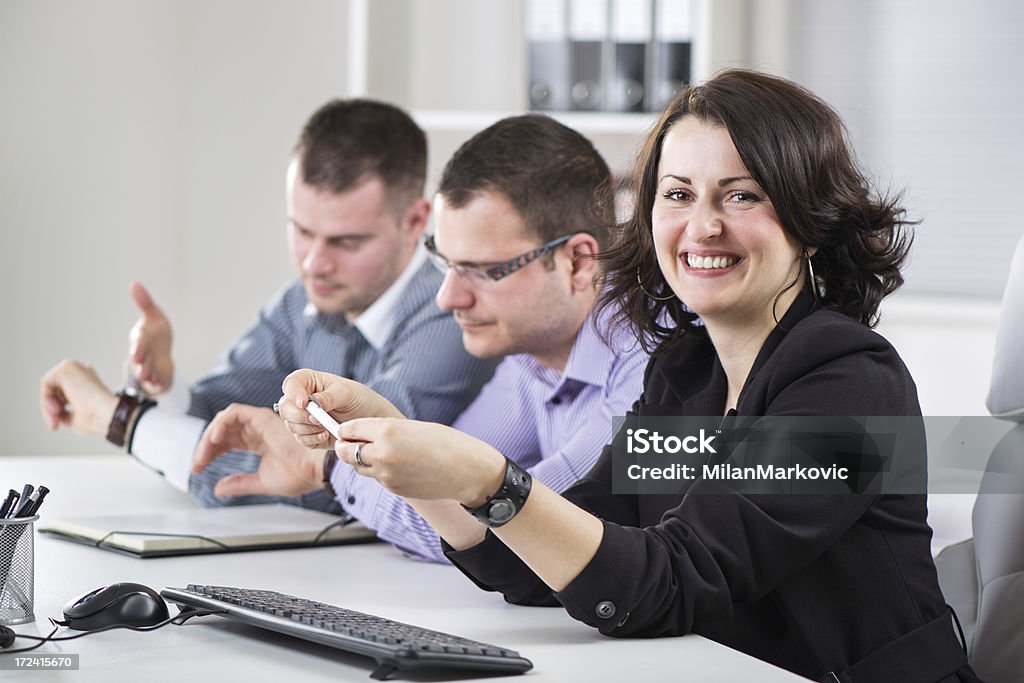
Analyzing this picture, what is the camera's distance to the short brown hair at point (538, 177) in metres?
1.74

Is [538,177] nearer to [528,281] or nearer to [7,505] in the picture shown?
[528,281]

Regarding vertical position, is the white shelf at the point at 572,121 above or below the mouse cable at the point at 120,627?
above

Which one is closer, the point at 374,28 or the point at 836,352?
the point at 836,352

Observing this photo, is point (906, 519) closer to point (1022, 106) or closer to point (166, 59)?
point (1022, 106)

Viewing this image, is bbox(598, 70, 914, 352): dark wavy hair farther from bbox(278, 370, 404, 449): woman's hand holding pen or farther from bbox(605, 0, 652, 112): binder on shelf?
bbox(605, 0, 652, 112): binder on shelf

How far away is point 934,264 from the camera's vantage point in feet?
9.95

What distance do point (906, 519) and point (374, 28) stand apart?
2.31 m

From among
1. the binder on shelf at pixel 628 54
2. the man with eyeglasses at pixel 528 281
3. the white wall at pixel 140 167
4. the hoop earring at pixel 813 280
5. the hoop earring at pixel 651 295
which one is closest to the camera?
the hoop earring at pixel 813 280

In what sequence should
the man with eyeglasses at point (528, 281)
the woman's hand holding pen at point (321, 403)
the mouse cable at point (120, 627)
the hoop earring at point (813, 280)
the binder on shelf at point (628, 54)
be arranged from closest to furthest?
the mouse cable at point (120, 627), the woman's hand holding pen at point (321, 403), the hoop earring at point (813, 280), the man with eyeglasses at point (528, 281), the binder on shelf at point (628, 54)

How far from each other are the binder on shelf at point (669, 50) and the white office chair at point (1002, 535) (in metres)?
1.68

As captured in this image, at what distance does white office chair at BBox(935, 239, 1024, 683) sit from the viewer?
1370mm

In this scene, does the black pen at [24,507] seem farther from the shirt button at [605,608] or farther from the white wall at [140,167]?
the white wall at [140,167]

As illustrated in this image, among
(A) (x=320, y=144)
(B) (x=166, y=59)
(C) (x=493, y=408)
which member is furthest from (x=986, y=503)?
(B) (x=166, y=59)

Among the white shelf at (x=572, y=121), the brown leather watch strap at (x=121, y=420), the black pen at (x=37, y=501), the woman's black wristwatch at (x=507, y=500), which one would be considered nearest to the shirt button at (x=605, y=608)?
the woman's black wristwatch at (x=507, y=500)
